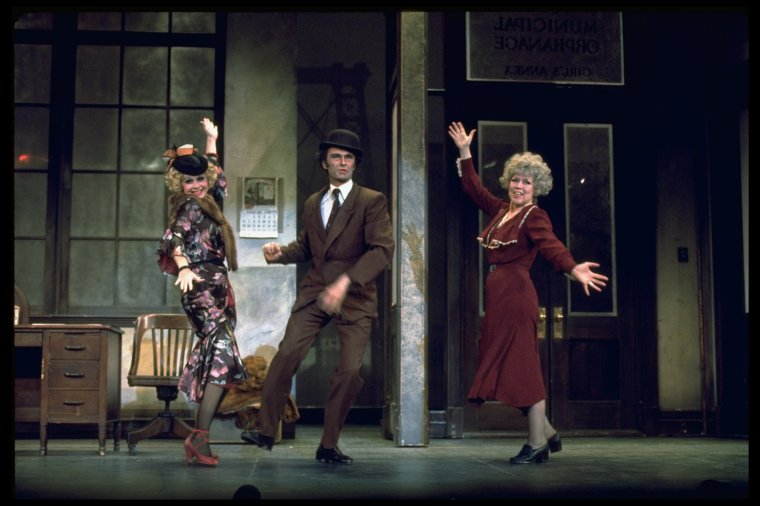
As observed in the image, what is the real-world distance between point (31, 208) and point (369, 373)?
363 cm

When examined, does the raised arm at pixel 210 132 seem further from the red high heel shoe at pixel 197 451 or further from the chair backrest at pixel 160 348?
the red high heel shoe at pixel 197 451

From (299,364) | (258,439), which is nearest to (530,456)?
(299,364)

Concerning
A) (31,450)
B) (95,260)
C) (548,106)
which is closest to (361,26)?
(548,106)

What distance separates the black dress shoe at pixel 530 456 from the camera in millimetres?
5719

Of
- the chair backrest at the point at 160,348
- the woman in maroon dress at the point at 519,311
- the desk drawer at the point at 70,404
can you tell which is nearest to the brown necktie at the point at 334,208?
the woman in maroon dress at the point at 519,311

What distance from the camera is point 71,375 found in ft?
20.7

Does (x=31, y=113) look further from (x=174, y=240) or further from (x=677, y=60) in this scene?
(x=677, y=60)

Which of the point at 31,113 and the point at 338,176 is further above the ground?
the point at 31,113

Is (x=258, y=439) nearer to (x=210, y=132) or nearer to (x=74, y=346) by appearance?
(x=74, y=346)

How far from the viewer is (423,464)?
5.60 m

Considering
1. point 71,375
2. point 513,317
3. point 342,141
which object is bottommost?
point 71,375

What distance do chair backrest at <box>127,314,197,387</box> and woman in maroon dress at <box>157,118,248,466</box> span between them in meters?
0.78

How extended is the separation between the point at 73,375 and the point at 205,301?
1.15m

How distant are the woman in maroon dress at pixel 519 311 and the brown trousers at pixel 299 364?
0.75m
